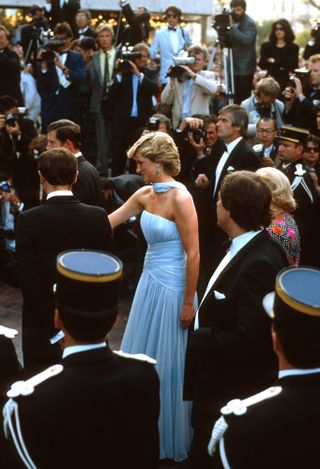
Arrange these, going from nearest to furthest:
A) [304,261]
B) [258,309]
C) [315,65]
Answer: [258,309] → [304,261] → [315,65]

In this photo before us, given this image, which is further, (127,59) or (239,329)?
(127,59)

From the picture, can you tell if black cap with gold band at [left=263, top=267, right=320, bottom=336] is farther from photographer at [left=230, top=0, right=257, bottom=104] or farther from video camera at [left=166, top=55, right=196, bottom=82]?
photographer at [left=230, top=0, right=257, bottom=104]

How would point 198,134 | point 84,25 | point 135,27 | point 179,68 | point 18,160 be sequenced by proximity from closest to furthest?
point 198,134, point 18,160, point 179,68, point 135,27, point 84,25

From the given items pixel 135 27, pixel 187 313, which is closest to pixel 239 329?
pixel 187 313

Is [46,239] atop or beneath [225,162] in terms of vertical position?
atop

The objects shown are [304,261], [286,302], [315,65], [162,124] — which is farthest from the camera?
[315,65]

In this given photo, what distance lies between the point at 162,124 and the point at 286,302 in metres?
4.74

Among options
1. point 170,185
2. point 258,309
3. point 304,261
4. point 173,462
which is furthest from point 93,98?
point 258,309

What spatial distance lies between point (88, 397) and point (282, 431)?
597 millimetres

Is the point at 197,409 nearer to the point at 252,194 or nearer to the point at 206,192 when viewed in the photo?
the point at 252,194

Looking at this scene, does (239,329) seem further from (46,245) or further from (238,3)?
(238,3)

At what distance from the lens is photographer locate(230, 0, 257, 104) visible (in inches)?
348

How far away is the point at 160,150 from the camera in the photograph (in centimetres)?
400

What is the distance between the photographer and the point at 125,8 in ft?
30.9
